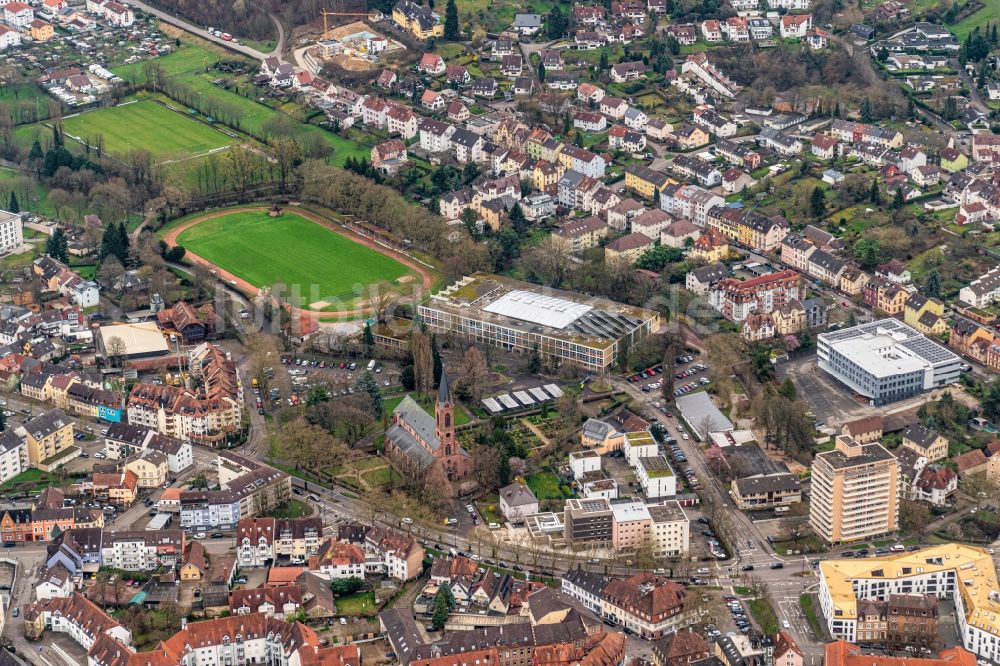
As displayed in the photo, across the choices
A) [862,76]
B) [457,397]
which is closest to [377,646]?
[457,397]

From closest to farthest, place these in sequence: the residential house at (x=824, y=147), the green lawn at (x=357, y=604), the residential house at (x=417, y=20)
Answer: the green lawn at (x=357, y=604) < the residential house at (x=824, y=147) < the residential house at (x=417, y=20)

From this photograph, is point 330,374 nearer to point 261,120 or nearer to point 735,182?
point 735,182

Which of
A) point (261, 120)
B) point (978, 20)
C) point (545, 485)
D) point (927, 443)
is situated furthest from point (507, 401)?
point (978, 20)

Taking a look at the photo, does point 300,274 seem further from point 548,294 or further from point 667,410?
point 667,410

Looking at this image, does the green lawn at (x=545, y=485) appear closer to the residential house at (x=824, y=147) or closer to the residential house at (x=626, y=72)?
the residential house at (x=824, y=147)

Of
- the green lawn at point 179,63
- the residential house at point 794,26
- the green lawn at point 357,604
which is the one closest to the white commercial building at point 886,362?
the green lawn at point 357,604

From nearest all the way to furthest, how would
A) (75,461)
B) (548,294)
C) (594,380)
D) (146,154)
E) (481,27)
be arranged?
1. (75,461)
2. (594,380)
3. (548,294)
4. (146,154)
5. (481,27)
